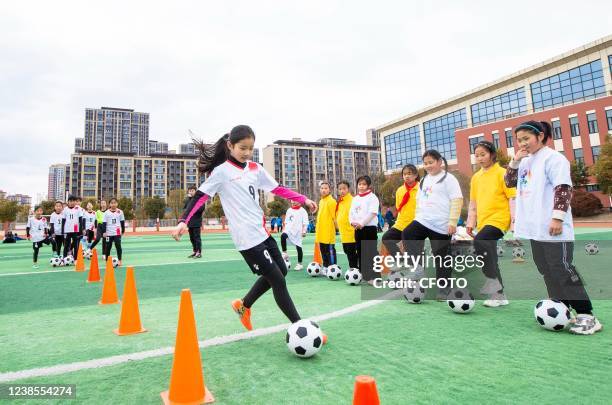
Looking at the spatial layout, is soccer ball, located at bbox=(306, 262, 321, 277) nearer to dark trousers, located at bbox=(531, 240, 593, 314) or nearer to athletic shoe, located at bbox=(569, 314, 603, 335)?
dark trousers, located at bbox=(531, 240, 593, 314)

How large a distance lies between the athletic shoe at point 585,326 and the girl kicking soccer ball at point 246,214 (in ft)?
8.54

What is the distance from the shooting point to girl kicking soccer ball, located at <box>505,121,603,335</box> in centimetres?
335

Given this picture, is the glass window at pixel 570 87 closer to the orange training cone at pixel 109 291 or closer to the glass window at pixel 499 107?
the glass window at pixel 499 107

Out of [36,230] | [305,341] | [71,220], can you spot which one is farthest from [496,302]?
[36,230]

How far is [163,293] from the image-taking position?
6.00 m

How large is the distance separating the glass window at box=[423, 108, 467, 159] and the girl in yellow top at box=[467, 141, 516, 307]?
183ft

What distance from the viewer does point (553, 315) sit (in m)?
3.40

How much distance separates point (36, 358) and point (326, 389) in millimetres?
2545

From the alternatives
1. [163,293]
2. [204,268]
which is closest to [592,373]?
[163,293]

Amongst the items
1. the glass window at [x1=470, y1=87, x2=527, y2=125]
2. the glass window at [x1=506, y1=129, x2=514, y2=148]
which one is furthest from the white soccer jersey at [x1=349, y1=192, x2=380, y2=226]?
the glass window at [x1=470, y1=87, x2=527, y2=125]

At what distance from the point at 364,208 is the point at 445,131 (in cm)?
5954

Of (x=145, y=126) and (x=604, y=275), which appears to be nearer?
(x=604, y=275)

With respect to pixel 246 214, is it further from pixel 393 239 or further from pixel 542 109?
pixel 542 109

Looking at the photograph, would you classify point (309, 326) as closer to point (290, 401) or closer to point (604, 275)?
point (290, 401)
